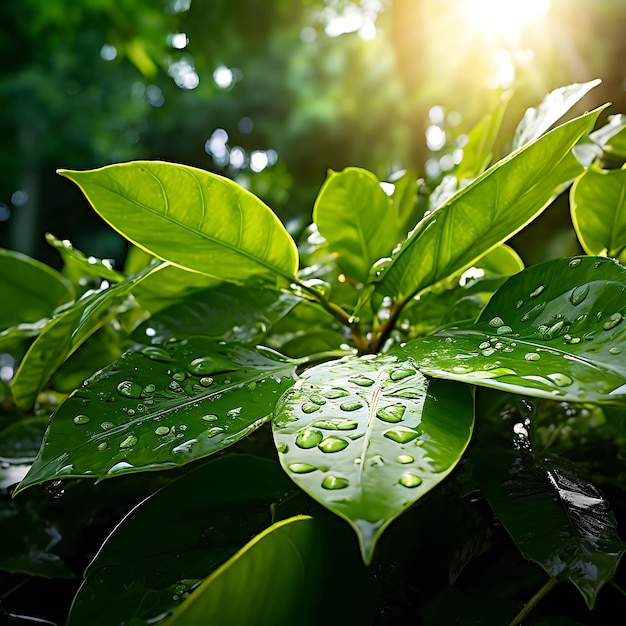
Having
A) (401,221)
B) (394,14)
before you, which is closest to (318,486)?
(401,221)

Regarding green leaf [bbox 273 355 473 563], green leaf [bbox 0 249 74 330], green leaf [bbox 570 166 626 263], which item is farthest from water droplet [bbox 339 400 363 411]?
green leaf [bbox 0 249 74 330]

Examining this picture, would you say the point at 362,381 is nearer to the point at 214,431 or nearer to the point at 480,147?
the point at 214,431

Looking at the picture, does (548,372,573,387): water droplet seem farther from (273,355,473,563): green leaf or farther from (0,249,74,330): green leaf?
(0,249,74,330): green leaf

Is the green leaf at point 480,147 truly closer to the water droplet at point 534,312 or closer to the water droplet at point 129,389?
the water droplet at point 534,312

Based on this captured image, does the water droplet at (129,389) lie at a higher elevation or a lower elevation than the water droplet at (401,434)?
lower

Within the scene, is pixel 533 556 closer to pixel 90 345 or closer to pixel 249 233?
pixel 249 233

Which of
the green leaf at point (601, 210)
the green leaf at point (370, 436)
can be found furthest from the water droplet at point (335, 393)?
the green leaf at point (601, 210)
